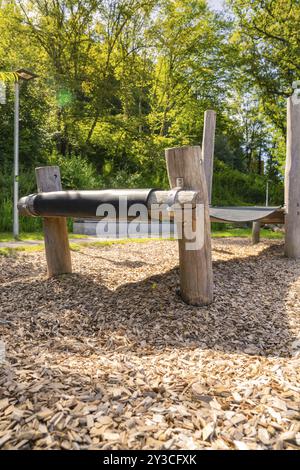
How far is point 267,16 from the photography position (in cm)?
1182

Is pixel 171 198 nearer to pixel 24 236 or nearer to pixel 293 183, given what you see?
pixel 293 183

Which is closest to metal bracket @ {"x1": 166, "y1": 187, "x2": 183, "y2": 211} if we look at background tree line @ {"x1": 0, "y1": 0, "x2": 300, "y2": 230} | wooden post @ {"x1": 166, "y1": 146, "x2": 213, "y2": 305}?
wooden post @ {"x1": 166, "y1": 146, "x2": 213, "y2": 305}

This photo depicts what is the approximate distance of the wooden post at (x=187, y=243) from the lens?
272 cm

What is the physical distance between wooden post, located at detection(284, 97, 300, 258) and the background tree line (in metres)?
6.36

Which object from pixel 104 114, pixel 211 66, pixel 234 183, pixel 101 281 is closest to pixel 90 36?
pixel 104 114

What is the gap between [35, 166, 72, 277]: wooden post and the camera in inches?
146

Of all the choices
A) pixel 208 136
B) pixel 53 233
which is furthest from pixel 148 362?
pixel 208 136

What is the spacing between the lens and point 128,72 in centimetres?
1312

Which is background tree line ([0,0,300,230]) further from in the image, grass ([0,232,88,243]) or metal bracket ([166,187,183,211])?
metal bracket ([166,187,183,211])

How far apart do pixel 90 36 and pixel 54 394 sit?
44.2 ft

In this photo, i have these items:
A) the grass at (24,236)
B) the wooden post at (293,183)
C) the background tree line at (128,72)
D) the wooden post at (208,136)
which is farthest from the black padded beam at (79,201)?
the background tree line at (128,72)

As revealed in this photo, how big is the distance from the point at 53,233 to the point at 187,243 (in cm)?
152

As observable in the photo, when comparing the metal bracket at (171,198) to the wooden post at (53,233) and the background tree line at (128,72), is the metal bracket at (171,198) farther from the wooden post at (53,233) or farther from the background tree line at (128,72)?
the background tree line at (128,72)
